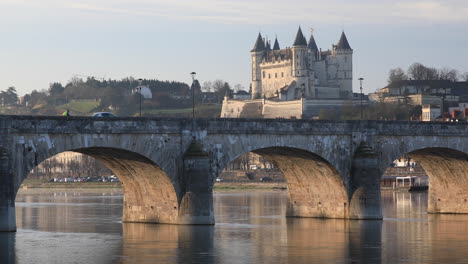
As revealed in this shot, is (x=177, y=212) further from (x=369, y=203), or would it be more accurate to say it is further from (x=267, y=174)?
(x=267, y=174)

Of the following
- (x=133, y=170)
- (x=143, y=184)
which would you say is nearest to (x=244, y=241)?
(x=143, y=184)

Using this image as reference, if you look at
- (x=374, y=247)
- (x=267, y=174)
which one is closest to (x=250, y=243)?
(x=374, y=247)

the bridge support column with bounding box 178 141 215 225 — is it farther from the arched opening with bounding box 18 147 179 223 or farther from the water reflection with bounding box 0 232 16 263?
the water reflection with bounding box 0 232 16 263

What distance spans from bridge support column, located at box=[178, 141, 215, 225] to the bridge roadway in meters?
0.06

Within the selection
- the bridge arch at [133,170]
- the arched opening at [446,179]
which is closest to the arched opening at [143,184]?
the bridge arch at [133,170]

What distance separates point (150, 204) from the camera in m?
64.1

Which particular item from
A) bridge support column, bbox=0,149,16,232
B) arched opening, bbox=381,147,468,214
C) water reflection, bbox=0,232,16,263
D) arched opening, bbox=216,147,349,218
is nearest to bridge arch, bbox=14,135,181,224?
bridge support column, bbox=0,149,16,232

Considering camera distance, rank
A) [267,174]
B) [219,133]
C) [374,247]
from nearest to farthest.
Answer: [374,247]
[219,133]
[267,174]

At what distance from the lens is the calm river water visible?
48906 millimetres

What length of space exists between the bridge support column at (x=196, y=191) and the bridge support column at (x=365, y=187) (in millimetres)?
12091

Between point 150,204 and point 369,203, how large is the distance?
1511cm

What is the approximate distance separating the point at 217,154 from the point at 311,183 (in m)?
10.6

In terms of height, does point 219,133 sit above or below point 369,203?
above

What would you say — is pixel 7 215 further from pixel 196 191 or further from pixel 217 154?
pixel 217 154
